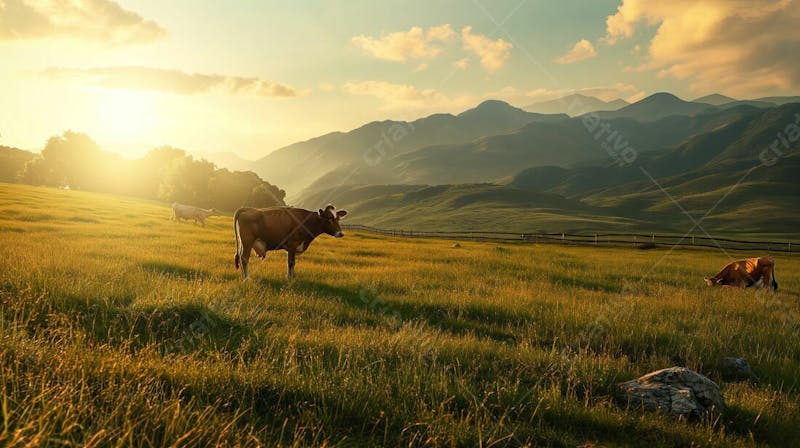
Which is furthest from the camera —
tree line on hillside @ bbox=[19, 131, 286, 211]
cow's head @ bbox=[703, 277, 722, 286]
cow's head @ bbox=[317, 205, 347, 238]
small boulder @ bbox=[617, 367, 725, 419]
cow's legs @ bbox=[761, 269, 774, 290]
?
tree line on hillside @ bbox=[19, 131, 286, 211]

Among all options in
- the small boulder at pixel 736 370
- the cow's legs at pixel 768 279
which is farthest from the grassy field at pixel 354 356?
the cow's legs at pixel 768 279

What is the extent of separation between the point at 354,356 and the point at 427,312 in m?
4.77

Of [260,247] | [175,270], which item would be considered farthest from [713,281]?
[175,270]

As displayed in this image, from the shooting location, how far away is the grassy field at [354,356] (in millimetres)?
3506

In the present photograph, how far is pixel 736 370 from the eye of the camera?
7.37m

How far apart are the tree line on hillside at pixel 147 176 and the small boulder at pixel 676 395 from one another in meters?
74.4

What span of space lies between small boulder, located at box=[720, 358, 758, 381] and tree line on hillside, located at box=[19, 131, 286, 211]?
2894 inches

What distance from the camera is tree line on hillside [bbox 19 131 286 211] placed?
8212 centimetres

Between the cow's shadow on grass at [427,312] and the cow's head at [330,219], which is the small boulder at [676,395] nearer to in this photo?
the cow's shadow on grass at [427,312]

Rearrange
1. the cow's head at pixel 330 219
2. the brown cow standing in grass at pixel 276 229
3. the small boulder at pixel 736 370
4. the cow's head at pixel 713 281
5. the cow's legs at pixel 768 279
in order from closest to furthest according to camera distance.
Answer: the small boulder at pixel 736 370 → the brown cow standing in grass at pixel 276 229 → the cow's head at pixel 330 219 → the cow's legs at pixel 768 279 → the cow's head at pixel 713 281

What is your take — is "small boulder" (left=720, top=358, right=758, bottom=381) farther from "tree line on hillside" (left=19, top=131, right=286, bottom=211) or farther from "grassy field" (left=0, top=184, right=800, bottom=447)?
"tree line on hillside" (left=19, top=131, right=286, bottom=211)

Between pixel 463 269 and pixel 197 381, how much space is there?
50.0ft

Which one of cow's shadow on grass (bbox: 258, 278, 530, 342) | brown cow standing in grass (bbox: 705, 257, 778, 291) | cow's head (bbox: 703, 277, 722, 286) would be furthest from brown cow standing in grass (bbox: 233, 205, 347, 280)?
brown cow standing in grass (bbox: 705, 257, 778, 291)

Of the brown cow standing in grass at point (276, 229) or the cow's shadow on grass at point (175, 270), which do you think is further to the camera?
the brown cow standing in grass at point (276, 229)
